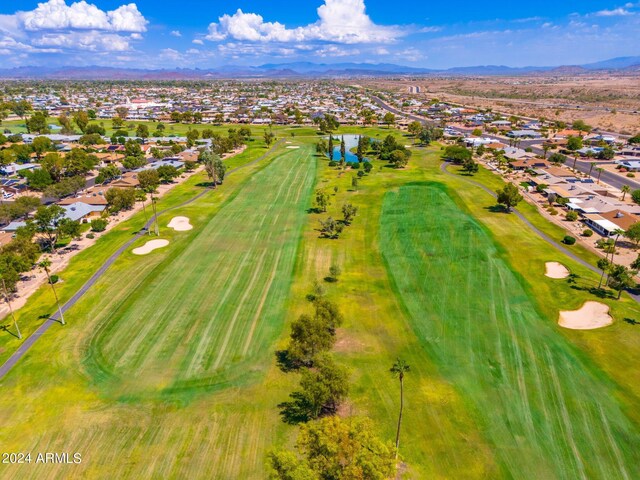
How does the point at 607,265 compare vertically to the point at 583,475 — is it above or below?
above

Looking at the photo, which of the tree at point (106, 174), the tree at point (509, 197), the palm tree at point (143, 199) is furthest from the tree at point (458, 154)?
the tree at point (106, 174)

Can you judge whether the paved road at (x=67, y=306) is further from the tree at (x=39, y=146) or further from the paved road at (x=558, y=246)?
the paved road at (x=558, y=246)

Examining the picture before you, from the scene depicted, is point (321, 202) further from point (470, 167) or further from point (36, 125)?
point (36, 125)

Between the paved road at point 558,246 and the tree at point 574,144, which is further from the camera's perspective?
the tree at point 574,144

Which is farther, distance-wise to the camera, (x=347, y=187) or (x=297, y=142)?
(x=297, y=142)

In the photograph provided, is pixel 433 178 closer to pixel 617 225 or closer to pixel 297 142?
pixel 617 225

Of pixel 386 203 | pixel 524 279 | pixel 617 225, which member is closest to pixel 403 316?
pixel 524 279
